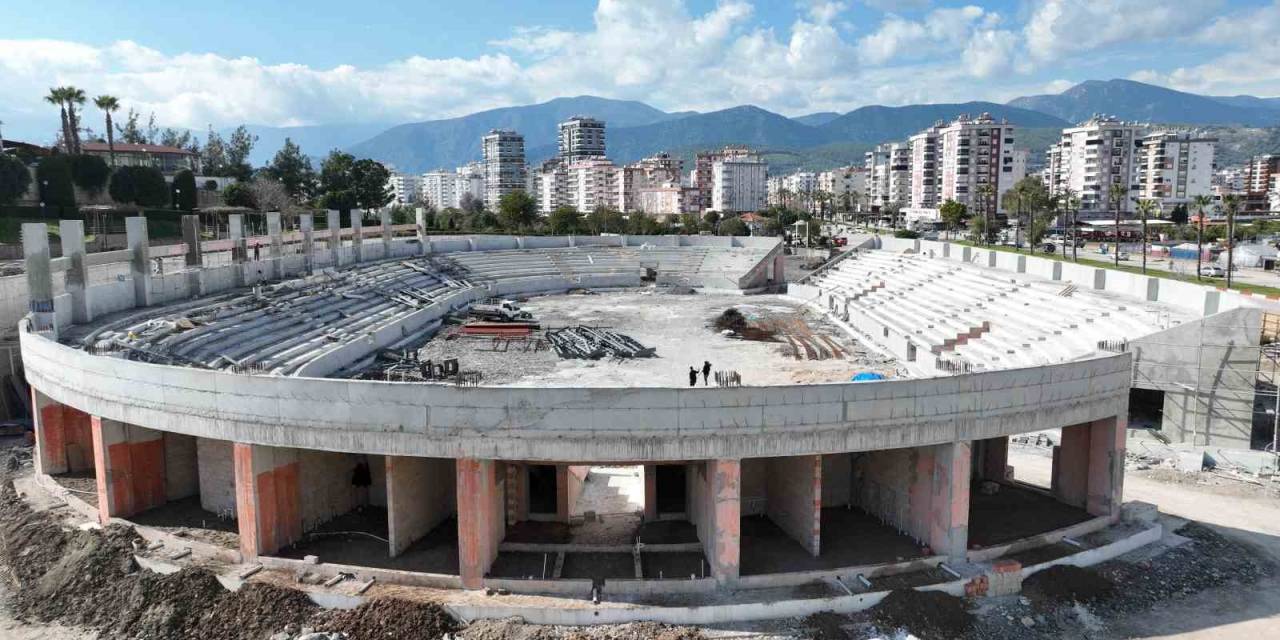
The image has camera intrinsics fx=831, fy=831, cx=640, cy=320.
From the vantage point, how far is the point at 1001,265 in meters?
40.5

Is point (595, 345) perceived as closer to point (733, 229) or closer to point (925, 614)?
point (925, 614)

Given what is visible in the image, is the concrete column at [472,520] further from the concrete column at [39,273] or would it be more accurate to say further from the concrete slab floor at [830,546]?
the concrete column at [39,273]

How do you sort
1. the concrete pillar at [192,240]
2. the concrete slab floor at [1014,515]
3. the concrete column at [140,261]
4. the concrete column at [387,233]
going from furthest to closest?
the concrete column at [387,233] → the concrete pillar at [192,240] → the concrete column at [140,261] → the concrete slab floor at [1014,515]

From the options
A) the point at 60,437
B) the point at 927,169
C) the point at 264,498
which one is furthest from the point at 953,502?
the point at 927,169

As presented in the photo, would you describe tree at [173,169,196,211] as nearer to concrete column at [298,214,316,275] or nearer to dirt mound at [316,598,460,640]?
concrete column at [298,214,316,275]

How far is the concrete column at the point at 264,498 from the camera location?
53.0ft

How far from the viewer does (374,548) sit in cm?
1697

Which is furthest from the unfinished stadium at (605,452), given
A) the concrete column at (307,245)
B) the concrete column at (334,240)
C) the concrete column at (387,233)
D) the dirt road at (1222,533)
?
the concrete column at (387,233)

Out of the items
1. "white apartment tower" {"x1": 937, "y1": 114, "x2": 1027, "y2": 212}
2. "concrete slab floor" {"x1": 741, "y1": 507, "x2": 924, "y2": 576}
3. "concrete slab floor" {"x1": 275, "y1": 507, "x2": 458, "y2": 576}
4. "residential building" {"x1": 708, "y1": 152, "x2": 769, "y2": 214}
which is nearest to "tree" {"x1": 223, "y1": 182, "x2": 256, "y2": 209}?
"concrete slab floor" {"x1": 275, "y1": 507, "x2": 458, "y2": 576}

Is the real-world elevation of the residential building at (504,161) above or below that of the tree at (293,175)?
above

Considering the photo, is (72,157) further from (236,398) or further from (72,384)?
(236,398)

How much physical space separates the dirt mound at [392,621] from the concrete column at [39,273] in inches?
545

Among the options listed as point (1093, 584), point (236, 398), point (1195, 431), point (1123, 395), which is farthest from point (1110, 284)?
point (236, 398)

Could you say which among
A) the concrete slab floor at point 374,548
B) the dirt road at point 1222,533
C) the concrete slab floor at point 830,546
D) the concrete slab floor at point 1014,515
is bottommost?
the dirt road at point 1222,533
